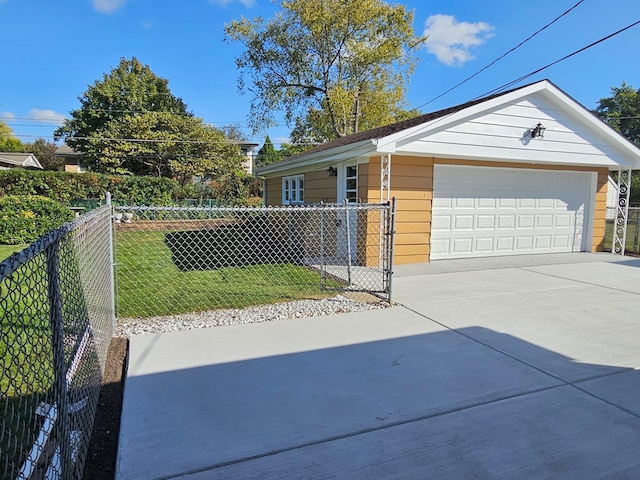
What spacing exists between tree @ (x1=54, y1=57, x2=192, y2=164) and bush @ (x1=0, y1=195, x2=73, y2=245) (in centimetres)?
1925

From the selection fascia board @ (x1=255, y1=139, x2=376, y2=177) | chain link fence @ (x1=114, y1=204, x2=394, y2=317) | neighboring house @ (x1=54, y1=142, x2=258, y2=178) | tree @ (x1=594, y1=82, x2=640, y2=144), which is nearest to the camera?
chain link fence @ (x1=114, y1=204, x2=394, y2=317)

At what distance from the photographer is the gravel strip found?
4.38 meters

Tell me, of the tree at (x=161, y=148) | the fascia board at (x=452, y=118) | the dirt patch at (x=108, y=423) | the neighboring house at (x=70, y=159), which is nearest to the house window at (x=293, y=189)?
the fascia board at (x=452, y=118)

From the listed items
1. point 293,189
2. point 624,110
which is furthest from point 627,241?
point 624,110

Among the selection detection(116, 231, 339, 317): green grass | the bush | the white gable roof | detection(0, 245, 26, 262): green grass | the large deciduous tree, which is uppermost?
the large deciduous tree

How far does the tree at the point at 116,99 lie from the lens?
2930 centimetres

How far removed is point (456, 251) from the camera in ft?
29.9

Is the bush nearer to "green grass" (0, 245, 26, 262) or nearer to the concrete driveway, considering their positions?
"green grass" (0, 245, 26, 262)

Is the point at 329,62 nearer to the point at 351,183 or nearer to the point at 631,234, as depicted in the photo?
the point at 351,183

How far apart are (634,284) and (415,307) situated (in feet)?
13.7

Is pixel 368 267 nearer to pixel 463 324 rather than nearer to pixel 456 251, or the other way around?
pixel 456 251

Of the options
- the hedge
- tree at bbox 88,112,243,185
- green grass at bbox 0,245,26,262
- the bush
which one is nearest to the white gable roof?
green grass at bbox 0,245,26,262

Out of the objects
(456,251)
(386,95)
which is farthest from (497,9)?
(386,95)

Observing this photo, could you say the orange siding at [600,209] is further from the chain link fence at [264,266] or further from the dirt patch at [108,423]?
the dirt patch at [108,423]
